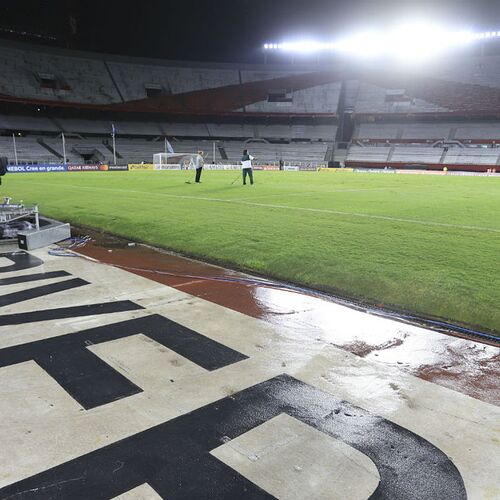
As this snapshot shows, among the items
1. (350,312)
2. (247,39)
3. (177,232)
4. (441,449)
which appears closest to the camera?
(441,449)

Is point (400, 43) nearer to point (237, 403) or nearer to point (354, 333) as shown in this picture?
point (354, 333)

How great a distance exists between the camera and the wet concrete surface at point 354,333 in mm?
3318

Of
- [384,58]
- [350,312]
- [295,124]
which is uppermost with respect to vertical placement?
[384,58]

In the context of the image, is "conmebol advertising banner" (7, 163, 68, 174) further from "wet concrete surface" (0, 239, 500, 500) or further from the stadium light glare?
"wet concrete surface" (0, 239, 500, 500)

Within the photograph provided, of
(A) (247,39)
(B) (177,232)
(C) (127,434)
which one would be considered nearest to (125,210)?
(B) (177,232)

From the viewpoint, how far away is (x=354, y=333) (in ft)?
13.4

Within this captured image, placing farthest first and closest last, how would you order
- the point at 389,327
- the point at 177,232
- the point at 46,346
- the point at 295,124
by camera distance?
the point at 295,124 → the point at 177,232 → the point at 389,327 → the point at 46,346

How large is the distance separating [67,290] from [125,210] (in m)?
7.13

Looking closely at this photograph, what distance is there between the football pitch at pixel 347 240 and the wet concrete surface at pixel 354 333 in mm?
346

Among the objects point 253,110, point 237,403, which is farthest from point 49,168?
point 237,403

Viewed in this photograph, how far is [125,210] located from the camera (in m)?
12.2

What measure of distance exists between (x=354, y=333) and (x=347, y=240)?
13.0ft

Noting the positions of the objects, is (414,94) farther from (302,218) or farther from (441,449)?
(441,449)

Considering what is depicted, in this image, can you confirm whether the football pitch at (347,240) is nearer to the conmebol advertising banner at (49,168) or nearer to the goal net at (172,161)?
the conmebol advertising banner at (49,168)
